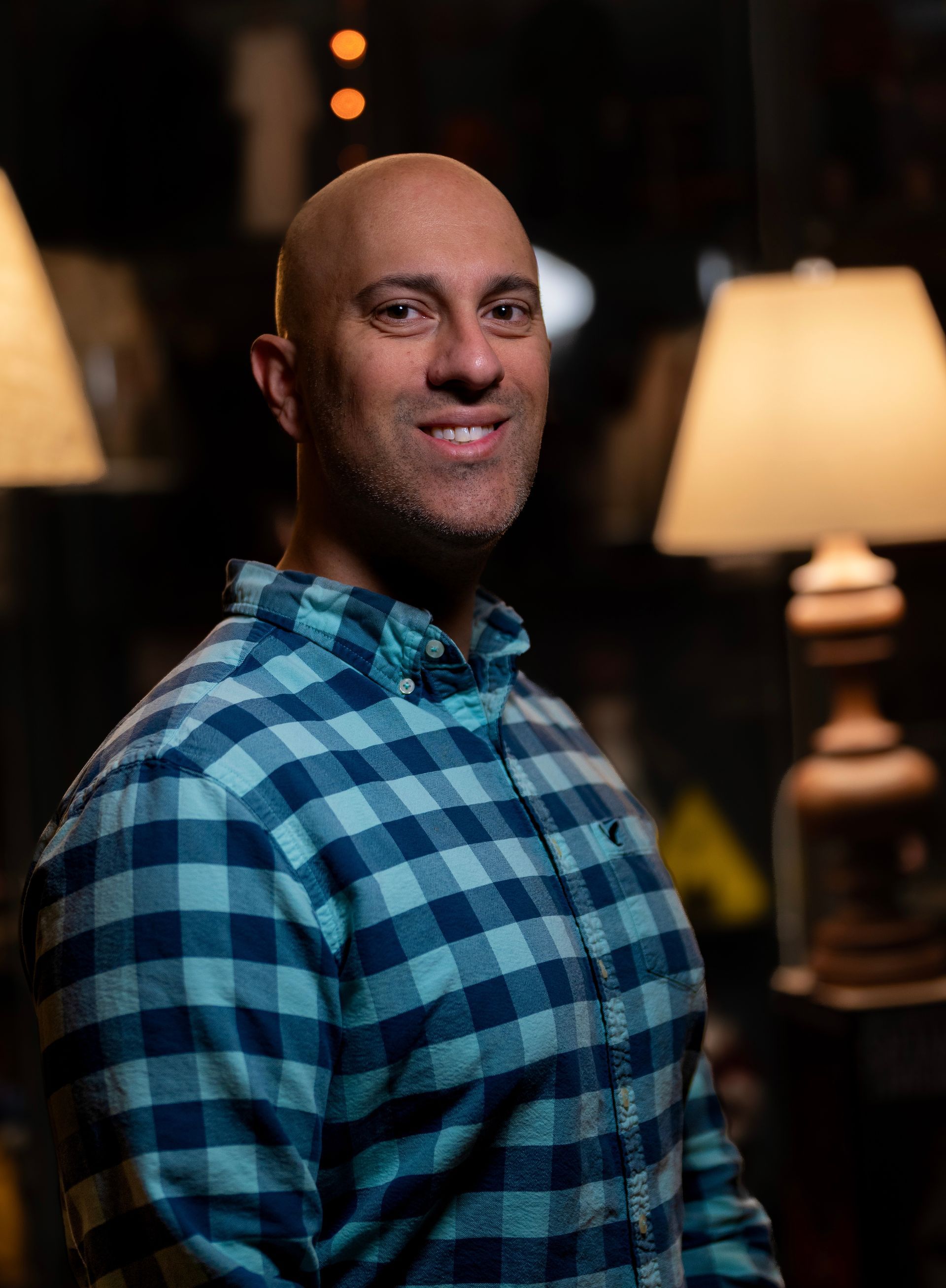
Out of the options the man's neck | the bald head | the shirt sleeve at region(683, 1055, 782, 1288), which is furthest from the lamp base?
the bald head

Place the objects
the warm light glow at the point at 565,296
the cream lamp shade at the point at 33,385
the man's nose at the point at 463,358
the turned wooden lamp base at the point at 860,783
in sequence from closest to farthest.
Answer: the man's nose at the point at 463,358, the cream lamp shade at the point at 33,385, the turned wooden lamp base at the point at 860,783, the warm light glow at the point at 565,296

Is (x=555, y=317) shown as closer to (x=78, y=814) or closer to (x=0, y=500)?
(x=0, y=500)

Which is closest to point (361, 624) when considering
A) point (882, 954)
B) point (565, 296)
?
point (882, 954)

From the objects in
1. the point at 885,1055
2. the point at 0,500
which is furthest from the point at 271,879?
the point at 0,500

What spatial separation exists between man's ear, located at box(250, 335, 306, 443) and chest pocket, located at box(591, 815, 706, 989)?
39cm

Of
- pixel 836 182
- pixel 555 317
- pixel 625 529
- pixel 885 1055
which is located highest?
pixel 836 182

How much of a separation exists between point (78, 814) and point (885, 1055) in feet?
4.99

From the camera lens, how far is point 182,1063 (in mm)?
828

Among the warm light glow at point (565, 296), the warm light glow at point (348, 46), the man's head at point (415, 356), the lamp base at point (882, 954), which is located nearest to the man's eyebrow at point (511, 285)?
the man's head at point (415, 356)

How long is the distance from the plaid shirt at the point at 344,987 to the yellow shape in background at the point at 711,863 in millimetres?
1555

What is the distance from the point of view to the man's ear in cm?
110

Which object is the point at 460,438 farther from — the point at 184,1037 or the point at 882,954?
the point at 882,954

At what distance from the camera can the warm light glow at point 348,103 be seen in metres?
A: 2.54

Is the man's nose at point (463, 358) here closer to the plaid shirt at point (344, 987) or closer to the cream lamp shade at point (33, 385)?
the plaid shirt at point (344, 987)
